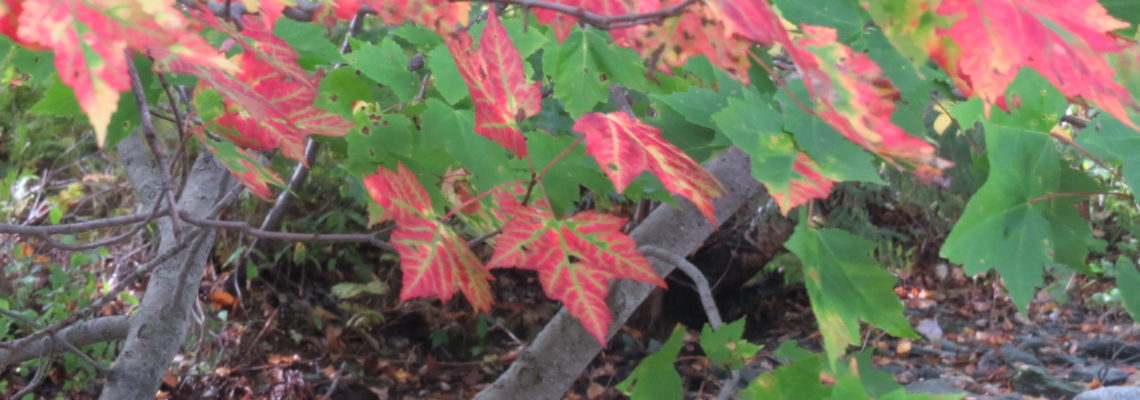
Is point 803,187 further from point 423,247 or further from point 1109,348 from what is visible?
point 1109,348

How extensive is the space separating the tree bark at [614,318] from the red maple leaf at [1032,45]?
2.08ft

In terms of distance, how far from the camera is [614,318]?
4.30 feet

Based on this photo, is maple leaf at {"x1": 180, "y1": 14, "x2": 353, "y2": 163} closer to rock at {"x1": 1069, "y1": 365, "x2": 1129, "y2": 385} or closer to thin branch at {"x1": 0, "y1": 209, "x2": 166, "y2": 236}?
thin branch at {"x1": 0, "y1": 209, "x2": 166, "y2": 236}

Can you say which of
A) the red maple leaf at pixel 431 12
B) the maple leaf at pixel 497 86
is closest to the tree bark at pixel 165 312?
the maple leaf at pixel 497 86

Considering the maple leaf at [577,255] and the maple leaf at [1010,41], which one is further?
the maple leaf at [577,255]

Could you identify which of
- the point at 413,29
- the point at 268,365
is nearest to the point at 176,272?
Answer: the point at 413,29

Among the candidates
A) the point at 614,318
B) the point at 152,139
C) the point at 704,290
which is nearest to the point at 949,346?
the point at 614,318

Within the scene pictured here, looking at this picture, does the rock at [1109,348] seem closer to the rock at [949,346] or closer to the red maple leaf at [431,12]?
the rock at [949,346]

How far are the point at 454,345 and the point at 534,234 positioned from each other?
2.69 m

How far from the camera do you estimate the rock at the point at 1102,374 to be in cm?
321

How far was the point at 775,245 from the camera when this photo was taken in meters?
3.62

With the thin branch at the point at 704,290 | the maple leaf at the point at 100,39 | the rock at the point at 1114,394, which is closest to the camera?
the maple leaf at the point at 100,39

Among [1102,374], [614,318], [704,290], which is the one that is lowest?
[1102,374]

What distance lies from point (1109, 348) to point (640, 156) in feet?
11.7
